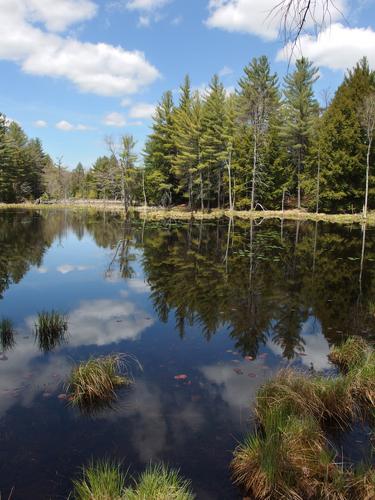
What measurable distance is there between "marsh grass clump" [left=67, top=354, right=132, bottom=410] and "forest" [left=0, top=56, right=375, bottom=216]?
36.2 meters

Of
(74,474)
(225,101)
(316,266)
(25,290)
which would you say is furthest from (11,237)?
(225,101)

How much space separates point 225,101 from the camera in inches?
2099

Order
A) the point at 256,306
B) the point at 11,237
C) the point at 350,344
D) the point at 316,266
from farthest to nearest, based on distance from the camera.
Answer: the point at 11,237
the point at 316,266
the point at 256,306
the point at 350,344

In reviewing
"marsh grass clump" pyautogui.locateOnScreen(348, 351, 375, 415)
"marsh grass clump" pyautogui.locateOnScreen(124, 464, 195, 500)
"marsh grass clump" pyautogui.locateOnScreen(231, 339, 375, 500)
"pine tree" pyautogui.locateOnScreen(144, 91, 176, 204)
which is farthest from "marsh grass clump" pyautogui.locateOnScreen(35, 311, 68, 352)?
"pine tree" pyautogui.locateOnScreen(144, 91, 176, 204)

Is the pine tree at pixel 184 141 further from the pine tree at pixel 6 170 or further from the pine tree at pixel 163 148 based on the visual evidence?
the pine tree at pixel 6 170

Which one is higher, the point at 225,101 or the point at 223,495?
the point at 225,101

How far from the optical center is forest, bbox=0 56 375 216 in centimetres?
4156

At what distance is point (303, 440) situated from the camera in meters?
4.52

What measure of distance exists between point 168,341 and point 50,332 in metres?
2.64

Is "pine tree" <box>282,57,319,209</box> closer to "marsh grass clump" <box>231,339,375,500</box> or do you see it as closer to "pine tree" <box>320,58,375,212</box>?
"pine tree" <box>320,58,375,212</box>

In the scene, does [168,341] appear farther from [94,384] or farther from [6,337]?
[6,337]

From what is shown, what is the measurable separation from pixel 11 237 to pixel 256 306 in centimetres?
2028

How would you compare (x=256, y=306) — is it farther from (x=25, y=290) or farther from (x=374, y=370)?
(x=25, y=290)

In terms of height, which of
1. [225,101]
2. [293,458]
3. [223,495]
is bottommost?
[223,495]
